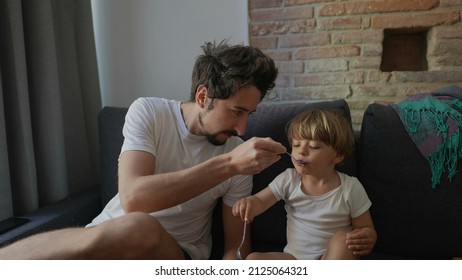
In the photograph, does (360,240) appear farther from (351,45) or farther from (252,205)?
(351,45)

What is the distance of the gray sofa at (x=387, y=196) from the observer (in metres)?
1.06

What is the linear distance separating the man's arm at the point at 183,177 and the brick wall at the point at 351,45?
26.9 inches

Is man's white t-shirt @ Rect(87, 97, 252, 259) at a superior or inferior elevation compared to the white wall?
inferior

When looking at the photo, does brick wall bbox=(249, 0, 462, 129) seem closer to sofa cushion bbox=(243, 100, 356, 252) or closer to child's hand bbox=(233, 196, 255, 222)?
sofa cushion bbox=(243, 100, 356, 252)

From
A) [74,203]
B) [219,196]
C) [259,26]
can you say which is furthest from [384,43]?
[74,203]

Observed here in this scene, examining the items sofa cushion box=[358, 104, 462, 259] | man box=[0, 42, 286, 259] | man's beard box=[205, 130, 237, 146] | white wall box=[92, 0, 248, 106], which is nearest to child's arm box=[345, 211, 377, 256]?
sofa cushion box=[358, 104, 462, 259]

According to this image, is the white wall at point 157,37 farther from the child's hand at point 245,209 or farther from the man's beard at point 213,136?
the child's hand at point 245,209

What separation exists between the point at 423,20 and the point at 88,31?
1461mm

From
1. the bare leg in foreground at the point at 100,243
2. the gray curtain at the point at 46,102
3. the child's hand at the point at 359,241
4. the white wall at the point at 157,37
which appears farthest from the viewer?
the white wall at the point at 157,37

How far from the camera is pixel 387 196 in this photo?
1101 mm

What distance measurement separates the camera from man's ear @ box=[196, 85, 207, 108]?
1.01 metres

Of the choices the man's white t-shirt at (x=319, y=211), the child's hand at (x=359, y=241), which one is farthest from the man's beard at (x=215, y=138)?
the child's hand at (x=359, y=241)

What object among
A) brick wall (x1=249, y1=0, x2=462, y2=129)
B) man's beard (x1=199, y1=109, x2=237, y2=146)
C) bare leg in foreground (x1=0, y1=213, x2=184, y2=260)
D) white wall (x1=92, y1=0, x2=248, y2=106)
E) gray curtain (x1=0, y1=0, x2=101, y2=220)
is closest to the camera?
bare leg in foreground (x1=0, y1=213, x2=184, y2=260)

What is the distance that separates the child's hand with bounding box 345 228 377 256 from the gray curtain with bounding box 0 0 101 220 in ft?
3.57
